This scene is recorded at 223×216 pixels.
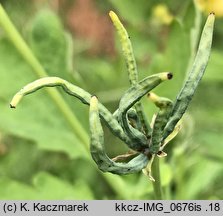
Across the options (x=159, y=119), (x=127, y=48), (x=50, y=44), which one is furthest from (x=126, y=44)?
(x=50, y=44)

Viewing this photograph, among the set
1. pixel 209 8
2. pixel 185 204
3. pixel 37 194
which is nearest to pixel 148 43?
pixel 209 8

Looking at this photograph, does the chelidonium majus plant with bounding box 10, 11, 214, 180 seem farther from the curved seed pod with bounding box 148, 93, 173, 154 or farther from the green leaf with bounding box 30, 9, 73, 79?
the green leaf with bounding box 30, 9, 73, 79

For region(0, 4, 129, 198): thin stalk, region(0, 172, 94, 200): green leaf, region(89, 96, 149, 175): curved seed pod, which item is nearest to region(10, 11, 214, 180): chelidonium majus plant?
region(89, 96, 149, 175): curved seed pod

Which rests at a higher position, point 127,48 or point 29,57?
point 29,57

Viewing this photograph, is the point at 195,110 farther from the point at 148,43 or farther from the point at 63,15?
the point at 63,15

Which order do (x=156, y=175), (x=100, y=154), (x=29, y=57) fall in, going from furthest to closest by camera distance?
(x=29, y=57) → (x=156, y=175) → (x=100, y=154)

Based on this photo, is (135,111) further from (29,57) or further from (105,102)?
(105,102)

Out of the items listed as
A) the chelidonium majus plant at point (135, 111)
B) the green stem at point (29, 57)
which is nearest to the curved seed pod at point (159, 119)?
the chelidonium majus plant at point (135, 111)
